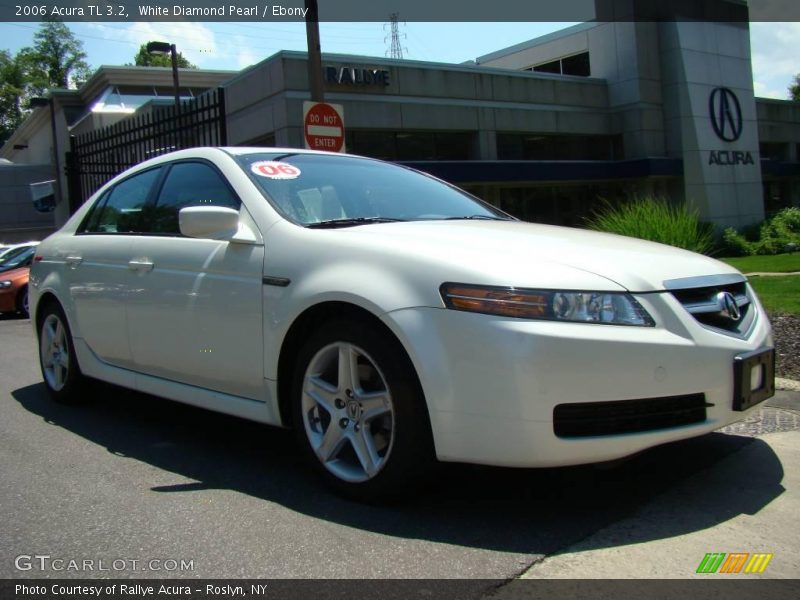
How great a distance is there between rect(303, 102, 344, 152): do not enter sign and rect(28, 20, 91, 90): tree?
77871 mm

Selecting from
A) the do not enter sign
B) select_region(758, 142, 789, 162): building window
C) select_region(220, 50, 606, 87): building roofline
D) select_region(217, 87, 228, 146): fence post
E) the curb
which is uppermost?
select_region(220, 50, 606, 87): building roofline

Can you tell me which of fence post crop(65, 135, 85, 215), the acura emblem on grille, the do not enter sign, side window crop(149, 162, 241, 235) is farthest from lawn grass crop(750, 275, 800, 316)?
fence post crop(65, 135, 85, 215)

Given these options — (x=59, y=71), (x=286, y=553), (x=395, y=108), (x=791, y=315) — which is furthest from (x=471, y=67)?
(x=59, y=71)

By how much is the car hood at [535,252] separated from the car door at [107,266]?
1808mm

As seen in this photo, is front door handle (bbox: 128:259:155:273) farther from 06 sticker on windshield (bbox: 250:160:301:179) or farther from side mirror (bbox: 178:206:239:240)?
06 sticker on windshield (bbox: 250:160:301:179)

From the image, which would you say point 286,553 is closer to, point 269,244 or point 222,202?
point 269,244

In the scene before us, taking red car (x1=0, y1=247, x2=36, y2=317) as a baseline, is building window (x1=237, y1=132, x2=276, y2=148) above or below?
above

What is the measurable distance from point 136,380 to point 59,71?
84.2 meters

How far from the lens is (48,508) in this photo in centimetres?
342

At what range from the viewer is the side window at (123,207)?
15.7 ft

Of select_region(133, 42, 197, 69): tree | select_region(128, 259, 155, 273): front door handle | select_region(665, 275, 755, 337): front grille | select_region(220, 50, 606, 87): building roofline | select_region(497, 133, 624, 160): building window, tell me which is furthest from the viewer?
select_region(133, 42, 197, 69): tree

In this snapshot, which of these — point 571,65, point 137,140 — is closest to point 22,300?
point 137,140

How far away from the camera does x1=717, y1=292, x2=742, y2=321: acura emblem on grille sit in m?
3.26

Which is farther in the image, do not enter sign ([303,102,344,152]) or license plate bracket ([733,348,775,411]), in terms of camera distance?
do not enter sign ([303,102,344,152])
